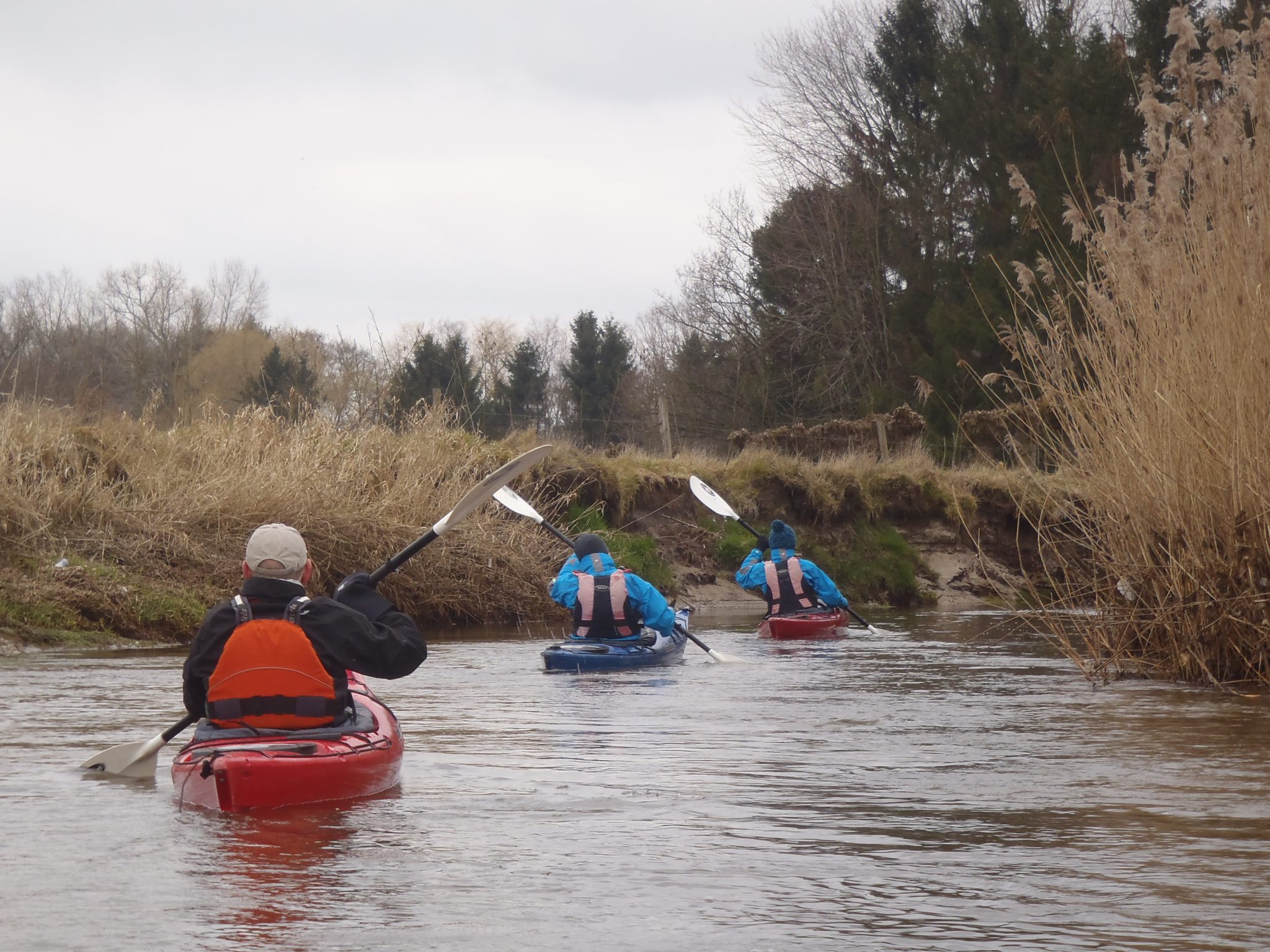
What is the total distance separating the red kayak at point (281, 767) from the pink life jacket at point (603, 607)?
6.12m

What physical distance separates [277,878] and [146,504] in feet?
41.4

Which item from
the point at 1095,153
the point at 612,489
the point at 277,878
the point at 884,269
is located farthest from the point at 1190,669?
the point at 884,269

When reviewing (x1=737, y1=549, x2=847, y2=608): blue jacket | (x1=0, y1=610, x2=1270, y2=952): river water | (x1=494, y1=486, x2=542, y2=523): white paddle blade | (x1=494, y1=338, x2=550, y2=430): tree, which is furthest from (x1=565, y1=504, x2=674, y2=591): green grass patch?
(x1=494, y1=338, x2=550, y2=430): tree

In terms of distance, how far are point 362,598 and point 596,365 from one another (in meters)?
38.4

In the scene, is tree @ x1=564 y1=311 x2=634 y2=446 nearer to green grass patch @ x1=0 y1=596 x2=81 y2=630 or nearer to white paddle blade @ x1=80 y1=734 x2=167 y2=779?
green grass patch @ x1=0 y1=596 x2=81 y2=630

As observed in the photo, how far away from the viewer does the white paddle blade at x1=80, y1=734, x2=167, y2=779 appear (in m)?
7.37

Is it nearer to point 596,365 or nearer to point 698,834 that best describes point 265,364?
point 596,365

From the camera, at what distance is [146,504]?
55.6ft

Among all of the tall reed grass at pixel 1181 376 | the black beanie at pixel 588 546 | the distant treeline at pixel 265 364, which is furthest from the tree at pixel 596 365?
the tall reed grass at pixel 1181 376

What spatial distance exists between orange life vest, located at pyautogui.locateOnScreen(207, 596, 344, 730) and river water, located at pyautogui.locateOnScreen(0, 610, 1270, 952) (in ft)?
1.47

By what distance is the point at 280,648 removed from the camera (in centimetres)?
638

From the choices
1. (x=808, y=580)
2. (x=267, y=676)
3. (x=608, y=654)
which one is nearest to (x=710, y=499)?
(x=808, y=580)

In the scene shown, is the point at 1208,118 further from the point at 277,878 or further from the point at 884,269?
the point at 884,269

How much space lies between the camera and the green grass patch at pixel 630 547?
2219 cm
